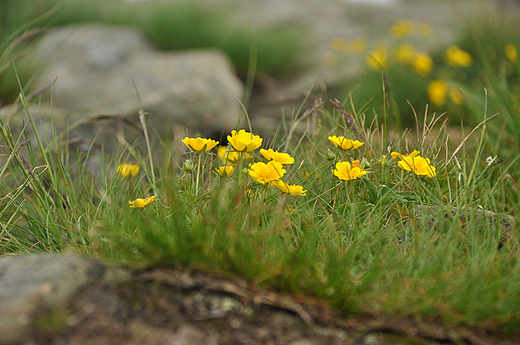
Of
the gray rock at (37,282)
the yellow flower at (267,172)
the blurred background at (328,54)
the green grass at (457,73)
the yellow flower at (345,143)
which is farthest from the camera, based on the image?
the green grass at (457,73)

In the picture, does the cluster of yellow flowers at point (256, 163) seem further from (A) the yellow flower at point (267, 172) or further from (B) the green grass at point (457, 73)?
(B) the green grass at point (457, 73)

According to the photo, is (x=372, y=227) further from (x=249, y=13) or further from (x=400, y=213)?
(x=249, y=13)

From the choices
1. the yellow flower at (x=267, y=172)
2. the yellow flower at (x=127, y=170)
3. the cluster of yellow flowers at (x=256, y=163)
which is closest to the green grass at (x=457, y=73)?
the yellow flower at (x=127, y=170)

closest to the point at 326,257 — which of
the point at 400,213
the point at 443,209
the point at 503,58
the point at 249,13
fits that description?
the point at 400,213

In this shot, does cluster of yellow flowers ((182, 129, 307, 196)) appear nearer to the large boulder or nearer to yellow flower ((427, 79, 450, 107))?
the large boulder

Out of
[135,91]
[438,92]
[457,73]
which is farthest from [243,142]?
[457,73]
